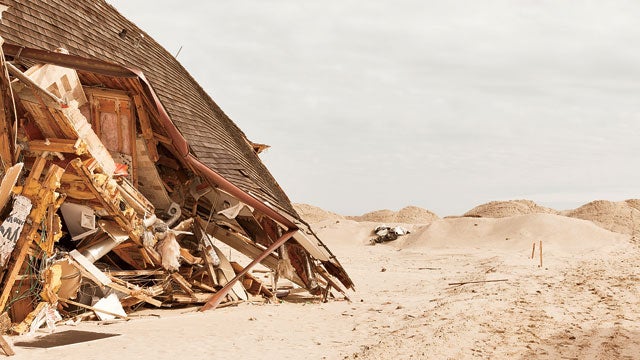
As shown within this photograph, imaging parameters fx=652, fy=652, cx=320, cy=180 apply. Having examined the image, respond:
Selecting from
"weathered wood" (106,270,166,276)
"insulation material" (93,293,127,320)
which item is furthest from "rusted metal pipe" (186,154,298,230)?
"insulation material" (93,293,127,320)

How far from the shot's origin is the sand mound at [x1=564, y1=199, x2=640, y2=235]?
3988 centimetres

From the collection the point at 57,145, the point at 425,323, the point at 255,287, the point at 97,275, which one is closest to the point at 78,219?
the point at 97,275

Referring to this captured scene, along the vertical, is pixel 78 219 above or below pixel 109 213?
below

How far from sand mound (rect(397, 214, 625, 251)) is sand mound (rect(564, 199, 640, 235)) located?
8.67 meters

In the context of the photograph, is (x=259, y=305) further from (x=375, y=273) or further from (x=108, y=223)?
(x=375, y=273)

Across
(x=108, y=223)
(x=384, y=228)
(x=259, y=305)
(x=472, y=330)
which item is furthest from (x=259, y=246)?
(x=384, y=228)

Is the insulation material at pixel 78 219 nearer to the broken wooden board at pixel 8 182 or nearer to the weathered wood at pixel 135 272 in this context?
the weathered wood at pixel 135 272

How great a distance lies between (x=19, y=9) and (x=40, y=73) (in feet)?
8.40

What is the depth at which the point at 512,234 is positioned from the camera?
102ft

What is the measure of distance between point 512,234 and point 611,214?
15.1m

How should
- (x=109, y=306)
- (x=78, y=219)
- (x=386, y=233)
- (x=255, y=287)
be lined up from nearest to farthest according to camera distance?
(x=109, y=306) < (x=78, y=219) < (x=255, y=287) < (x=386, y=233)

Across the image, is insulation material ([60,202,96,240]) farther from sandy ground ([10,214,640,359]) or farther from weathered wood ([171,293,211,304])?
weathered wood ([171,293,211,304])

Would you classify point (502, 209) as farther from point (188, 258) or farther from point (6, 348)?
point (6, 348)

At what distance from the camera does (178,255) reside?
13.2 metres
